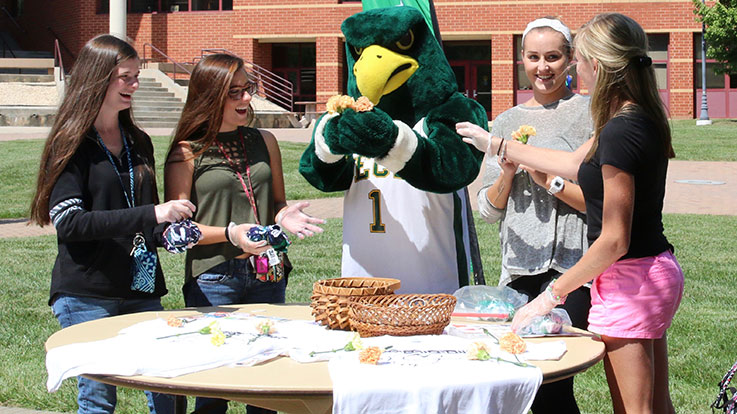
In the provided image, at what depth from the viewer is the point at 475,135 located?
9.91ft

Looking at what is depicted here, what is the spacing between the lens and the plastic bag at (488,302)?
3.04 metres

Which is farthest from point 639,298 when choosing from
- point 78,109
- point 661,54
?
point 661,54

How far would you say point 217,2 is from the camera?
30.3 m

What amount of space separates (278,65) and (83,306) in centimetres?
2840

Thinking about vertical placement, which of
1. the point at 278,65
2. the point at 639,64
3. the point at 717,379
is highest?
the point at 278,65

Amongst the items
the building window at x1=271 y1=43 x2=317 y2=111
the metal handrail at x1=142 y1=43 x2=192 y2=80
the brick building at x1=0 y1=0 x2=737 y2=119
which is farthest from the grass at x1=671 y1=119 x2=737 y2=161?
the metal handrail at x1=142 y1=43 x2=192 y2=80

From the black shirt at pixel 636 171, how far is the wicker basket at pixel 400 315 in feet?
1.87

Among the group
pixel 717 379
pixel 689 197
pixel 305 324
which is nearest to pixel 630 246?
pixel 305 324

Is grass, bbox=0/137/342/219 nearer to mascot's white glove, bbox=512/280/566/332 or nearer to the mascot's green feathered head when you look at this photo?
the mascot's green feathered head

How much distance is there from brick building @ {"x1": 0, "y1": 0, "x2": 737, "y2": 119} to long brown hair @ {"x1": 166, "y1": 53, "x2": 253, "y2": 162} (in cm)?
2511

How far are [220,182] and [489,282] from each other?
4.22 meters

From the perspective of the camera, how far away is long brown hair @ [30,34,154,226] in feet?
10.2

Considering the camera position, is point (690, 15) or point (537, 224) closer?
point (537, 224)

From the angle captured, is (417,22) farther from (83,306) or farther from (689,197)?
(689,197)
